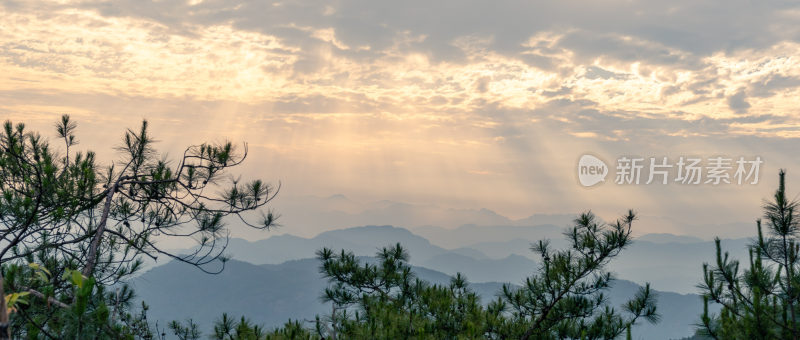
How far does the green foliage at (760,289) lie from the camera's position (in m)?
5.18

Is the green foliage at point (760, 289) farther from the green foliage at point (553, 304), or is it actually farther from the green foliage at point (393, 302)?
the green foliage at point (393, 302)

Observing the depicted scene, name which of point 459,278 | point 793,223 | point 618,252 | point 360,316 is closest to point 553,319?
point 618,252

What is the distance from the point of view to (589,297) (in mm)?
6000

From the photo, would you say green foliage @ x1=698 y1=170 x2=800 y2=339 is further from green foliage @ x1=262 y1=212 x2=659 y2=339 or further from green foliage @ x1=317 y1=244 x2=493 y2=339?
green foliage @ x1=317 y1=244 x2=493 y2=339

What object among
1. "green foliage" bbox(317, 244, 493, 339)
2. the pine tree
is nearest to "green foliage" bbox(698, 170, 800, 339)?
the pine tree

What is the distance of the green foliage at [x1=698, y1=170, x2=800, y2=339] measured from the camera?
518cm

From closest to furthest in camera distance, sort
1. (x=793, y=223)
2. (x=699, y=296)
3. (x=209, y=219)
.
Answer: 1. (x=793, y=223)
2. (x=699, y=296)
3. (x=209, y=219)

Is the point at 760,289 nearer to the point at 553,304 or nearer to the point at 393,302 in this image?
the point at 553,304

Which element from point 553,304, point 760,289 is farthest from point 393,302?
point 760,289

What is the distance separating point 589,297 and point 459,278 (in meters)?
1.97

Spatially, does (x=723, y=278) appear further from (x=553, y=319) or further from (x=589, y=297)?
(x=553, y=319)

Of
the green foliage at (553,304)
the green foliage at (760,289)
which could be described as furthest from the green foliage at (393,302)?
the green foliage at (760,289)

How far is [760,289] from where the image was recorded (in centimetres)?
550

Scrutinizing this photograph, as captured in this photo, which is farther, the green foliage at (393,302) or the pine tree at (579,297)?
the pine tree at (579,297)
